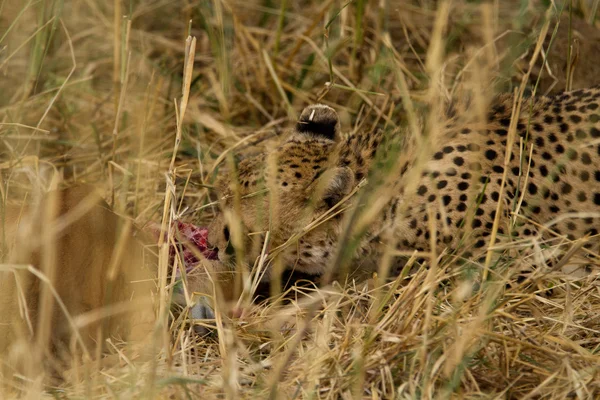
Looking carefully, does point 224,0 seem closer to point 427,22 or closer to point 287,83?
point 287,83

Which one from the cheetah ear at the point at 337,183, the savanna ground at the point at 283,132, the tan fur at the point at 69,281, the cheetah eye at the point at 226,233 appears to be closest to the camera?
the savanna ground at the point at 283,132

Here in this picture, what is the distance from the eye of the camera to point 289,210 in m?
3.15

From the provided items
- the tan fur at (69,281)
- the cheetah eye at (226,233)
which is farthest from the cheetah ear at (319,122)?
the tan fur at (69,281)

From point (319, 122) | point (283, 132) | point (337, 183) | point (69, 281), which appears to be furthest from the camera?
point (283, 132)

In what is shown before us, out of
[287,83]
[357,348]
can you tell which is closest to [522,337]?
[357,348]

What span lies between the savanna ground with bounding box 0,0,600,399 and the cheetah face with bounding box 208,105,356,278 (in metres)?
0.16

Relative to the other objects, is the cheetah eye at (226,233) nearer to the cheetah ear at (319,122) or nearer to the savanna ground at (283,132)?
the savanna ground at (283,132)

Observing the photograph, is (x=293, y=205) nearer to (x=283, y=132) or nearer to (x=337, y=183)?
(x=337, y=183)

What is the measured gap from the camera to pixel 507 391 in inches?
95.6

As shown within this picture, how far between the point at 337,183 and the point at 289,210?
227mm

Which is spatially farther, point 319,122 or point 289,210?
point 319,122

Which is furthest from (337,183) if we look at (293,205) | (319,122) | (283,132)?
(283,132)

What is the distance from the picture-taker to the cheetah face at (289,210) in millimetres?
3084

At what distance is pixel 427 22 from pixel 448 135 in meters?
2.08
